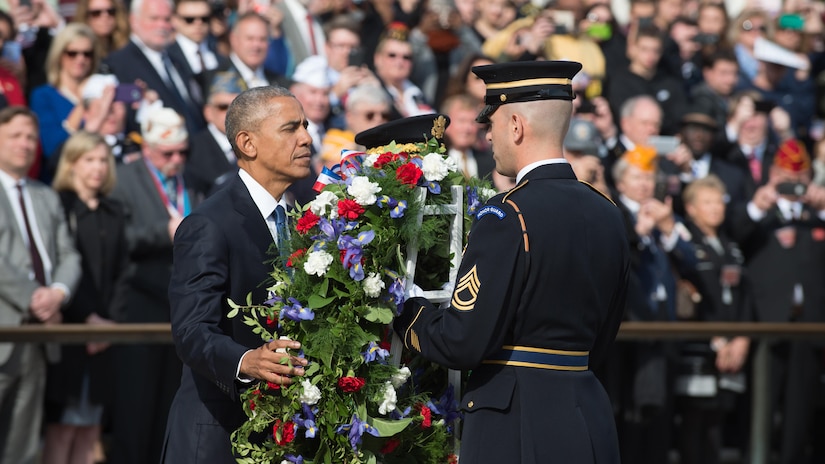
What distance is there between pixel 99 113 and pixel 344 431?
→ 427 centimetres

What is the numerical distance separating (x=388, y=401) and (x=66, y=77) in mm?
4791

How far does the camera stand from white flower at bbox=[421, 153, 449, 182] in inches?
171

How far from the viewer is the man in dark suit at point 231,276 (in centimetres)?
418

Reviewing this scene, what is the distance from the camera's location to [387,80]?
937 cm

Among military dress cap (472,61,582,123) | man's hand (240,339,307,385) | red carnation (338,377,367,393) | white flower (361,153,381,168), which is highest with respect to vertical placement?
military dress cap (472,61,582,123)

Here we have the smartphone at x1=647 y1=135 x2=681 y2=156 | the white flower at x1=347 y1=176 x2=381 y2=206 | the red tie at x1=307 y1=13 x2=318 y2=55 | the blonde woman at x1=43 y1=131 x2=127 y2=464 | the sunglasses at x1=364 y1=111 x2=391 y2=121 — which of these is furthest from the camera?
the red tie at x1=307 y1=13 x2=318 y2=55

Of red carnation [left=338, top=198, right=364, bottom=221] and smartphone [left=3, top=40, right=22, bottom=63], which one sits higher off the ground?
red carnation [left=338, top=198, right=364, bottom=221]

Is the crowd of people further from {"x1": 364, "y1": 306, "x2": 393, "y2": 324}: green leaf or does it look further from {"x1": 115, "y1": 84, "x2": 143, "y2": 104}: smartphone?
{"x1": 364, "y1": 306, "x2": 393, "y2": 324}: green leaf

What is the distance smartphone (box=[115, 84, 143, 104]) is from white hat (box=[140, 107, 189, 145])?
254 millimetres

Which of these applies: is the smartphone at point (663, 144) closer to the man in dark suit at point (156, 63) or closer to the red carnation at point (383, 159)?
the man in dark suit at point (156, 63)

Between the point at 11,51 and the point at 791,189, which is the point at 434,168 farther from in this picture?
the point at 791,189

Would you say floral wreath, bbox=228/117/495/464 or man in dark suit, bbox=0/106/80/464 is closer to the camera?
floral wreath, bbox=228/117/495/464

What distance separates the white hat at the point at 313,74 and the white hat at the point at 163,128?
3.66ft

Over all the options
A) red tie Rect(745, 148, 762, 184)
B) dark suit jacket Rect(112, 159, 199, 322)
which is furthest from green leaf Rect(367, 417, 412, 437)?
red tie Rect(745, 148, 762, 184)
